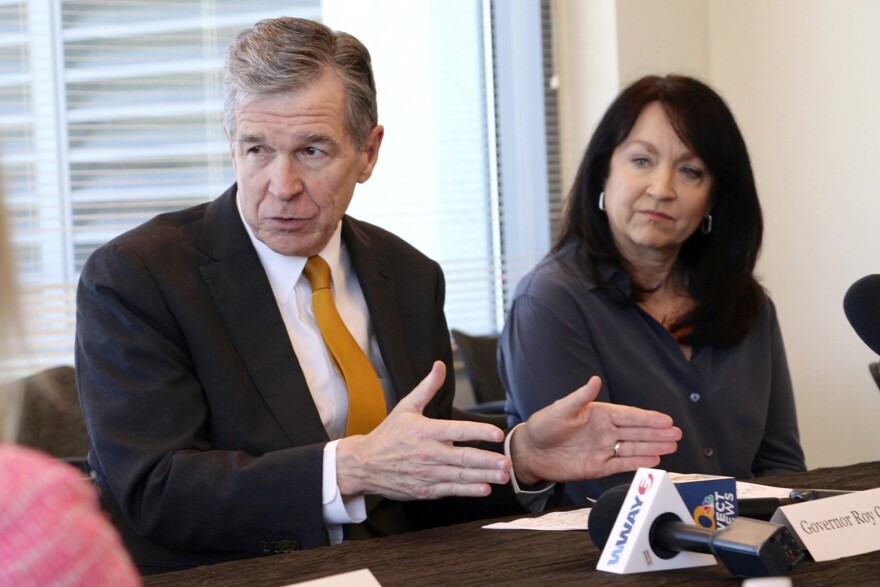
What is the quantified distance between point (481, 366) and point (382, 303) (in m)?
1.92

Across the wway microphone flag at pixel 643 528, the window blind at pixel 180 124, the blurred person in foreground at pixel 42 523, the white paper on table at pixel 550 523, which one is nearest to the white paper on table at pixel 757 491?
the white paper on table at pixel 550 523

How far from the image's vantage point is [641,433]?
183cm

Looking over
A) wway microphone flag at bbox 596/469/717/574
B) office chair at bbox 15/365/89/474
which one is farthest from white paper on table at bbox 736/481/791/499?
office chair at bbox 15/365/89/474

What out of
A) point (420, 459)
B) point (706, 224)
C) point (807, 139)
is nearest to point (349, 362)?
point (420, 459)

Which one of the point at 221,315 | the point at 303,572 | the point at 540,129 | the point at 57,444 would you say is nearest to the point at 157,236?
the point at 221,315

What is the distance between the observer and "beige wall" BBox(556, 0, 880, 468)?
3.84 m

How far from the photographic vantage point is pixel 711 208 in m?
2.79

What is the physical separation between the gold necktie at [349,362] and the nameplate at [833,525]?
821 mm

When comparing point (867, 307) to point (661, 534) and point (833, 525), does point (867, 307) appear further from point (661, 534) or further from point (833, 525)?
point (661, 534)

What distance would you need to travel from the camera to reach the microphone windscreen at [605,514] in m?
1.42

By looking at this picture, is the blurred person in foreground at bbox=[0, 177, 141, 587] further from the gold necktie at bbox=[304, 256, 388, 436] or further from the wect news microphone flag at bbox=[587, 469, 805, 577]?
the gold necktie at bbox=[304, 256, 388, 436]

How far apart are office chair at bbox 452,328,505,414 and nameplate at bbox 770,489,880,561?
2.44m

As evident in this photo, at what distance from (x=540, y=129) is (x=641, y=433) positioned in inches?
128

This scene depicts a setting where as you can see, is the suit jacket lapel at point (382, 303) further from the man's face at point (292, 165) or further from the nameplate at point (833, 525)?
the nameplate at point (833, 525)
